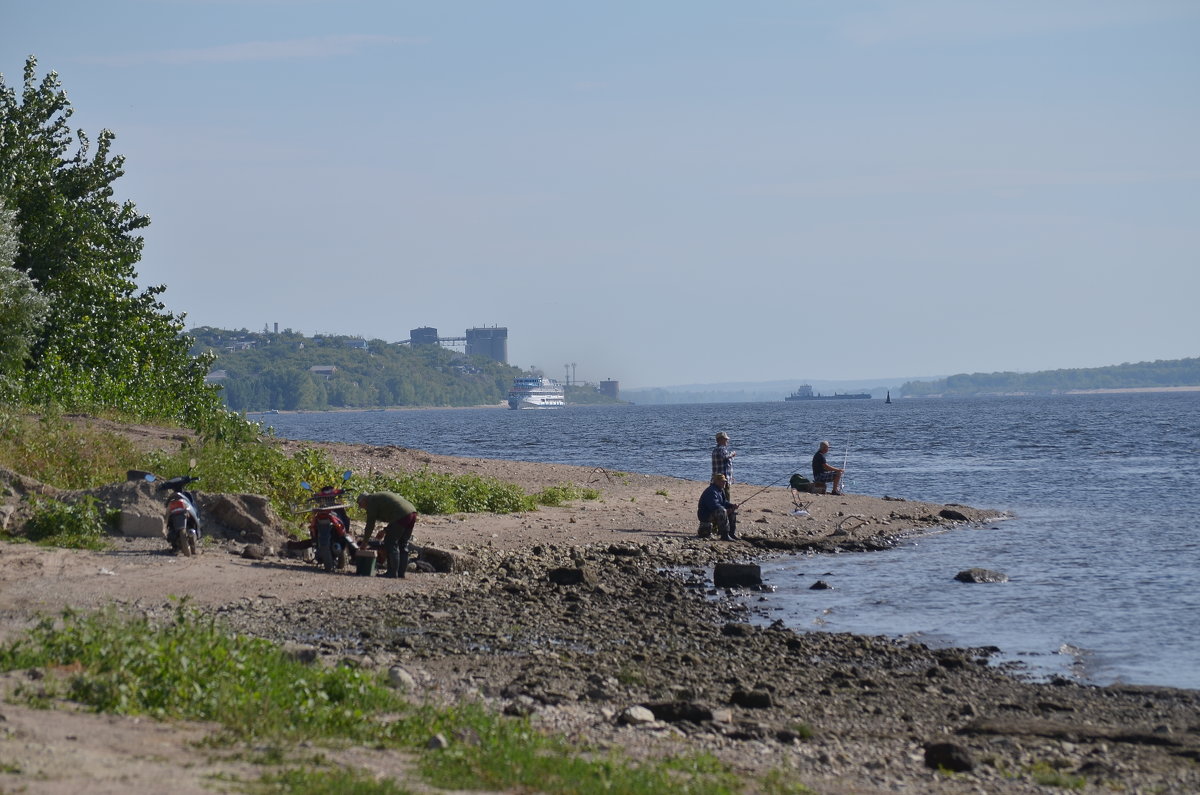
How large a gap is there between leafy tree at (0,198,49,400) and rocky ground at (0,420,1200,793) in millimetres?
10830

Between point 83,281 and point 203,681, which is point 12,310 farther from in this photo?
point 203,681

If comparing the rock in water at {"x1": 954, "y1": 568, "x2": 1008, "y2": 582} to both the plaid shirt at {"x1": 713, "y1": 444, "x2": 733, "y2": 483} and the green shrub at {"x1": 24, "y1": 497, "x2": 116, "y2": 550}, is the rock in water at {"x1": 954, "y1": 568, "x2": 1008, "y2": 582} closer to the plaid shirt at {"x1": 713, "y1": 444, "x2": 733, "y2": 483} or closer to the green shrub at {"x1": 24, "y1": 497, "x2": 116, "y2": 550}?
the plaid shirt at {"x1": 713, "y1": 444, "x2": 733, "y2": 483}

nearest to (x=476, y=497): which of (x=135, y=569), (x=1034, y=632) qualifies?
(x=135, y=569)

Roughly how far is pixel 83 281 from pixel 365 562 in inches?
709

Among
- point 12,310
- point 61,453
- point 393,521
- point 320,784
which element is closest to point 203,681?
point 320,784

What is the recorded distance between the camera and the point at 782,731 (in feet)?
30.3

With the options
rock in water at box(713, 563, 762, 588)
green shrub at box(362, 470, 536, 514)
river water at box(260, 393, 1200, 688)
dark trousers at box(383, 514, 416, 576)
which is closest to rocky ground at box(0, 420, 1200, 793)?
dark trousers at box(383, 514, 416, 576)

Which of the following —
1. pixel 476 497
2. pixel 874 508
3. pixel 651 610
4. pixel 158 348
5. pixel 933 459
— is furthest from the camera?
pixel 933 459

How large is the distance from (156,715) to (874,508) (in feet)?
71.3

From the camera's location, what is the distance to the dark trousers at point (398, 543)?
15172 mm

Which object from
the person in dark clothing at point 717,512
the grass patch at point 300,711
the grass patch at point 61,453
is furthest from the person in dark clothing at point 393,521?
the person in dark clothing at point 717,512

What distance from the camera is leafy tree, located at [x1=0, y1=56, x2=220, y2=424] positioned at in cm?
2836

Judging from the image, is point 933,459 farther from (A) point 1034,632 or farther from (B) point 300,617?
(B) point 300,617

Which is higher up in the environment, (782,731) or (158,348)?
(158,348)
